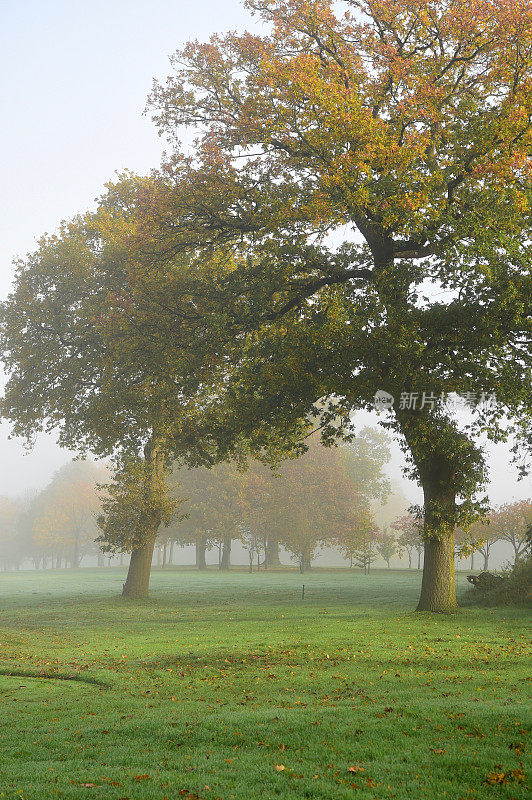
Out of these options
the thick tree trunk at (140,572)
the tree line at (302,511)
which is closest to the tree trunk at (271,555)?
the tree line at (302,511)

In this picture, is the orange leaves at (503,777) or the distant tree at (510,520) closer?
the orange leaves at (503,777)

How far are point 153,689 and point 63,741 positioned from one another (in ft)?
13.2

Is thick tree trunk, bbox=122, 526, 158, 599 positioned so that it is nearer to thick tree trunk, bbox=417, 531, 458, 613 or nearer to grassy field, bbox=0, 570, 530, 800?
grassy field, bbox=0, 570, 530, 800

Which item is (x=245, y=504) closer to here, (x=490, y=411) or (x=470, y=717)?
(x=490, y=411)

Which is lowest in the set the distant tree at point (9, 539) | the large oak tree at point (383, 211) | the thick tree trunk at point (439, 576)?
the distant tree at point (9, 539)

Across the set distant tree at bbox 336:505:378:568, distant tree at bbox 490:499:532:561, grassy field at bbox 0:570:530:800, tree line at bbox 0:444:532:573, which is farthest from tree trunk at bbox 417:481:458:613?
distant tree at bbox 490:499:532:561

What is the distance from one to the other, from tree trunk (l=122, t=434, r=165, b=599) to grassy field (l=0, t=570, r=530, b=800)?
9.42 metres

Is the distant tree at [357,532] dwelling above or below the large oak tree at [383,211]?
below

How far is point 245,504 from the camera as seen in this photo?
2479 inches

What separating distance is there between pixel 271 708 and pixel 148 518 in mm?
22722

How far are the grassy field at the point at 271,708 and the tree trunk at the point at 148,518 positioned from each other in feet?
30.9

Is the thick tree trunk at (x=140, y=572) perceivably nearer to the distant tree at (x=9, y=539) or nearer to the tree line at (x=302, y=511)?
the tree line at (x=302, y=511)

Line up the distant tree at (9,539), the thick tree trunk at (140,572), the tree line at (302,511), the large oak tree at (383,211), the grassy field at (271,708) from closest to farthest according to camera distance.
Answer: the grassy field at (271,708), the large oak tree at (383,211), the thick tree trunk at (140,572), the tree line at (302,511), the distant tree at (9,539)

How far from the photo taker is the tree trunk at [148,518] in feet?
107
